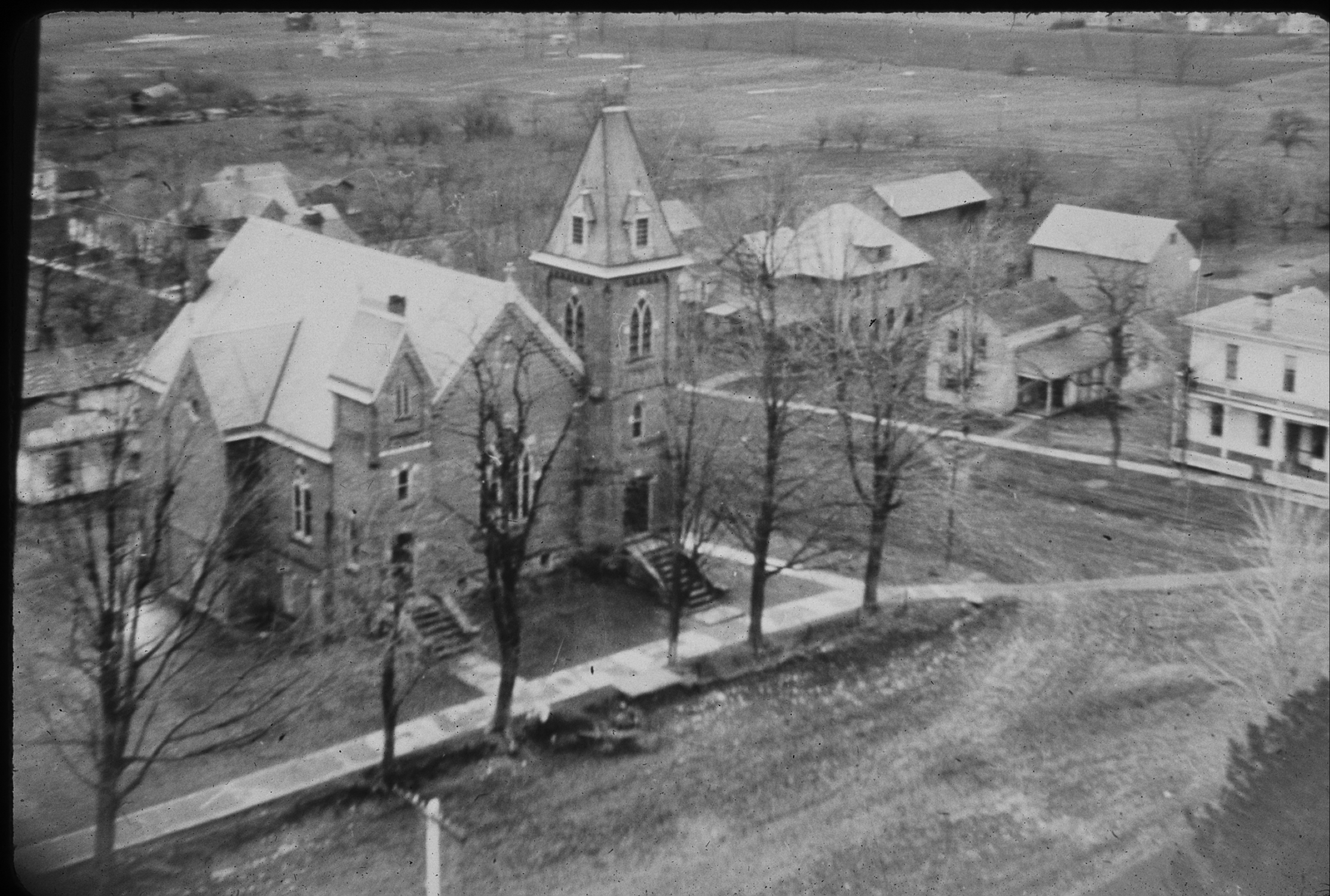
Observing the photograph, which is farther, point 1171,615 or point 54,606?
point 1171,615

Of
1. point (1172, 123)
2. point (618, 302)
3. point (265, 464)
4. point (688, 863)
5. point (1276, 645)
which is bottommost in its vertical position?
point (688, 863)

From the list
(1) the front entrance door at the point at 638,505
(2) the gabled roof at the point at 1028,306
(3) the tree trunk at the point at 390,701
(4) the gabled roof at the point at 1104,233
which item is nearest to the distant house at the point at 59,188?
(3) the tree trunk at the point at 390,701

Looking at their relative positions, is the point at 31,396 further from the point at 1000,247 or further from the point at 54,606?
the point at 1000,247

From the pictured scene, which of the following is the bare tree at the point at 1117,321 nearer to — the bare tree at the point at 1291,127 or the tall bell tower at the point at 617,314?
the bare tree at the point at 1291,127

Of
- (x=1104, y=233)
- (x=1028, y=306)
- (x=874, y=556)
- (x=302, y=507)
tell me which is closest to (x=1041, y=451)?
(x=1028, y=306)

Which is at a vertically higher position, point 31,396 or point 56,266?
point 56,266

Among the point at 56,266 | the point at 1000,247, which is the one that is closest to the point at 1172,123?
the point at 1000,247
